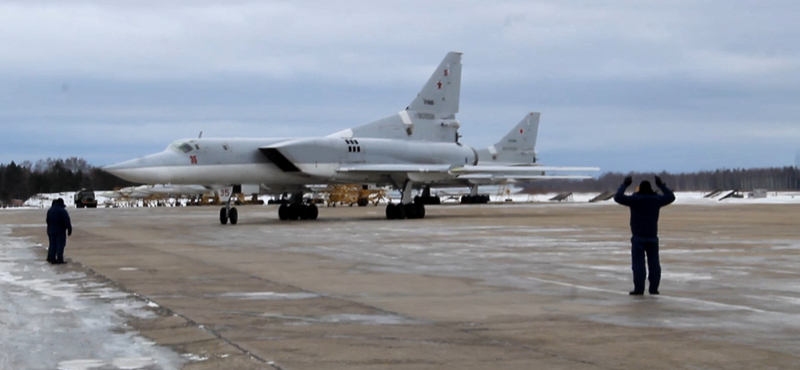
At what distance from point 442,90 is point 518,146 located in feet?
87.3

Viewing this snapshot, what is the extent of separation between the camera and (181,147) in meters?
28.1

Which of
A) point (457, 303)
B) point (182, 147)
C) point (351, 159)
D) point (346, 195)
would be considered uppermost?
point (182, 147)

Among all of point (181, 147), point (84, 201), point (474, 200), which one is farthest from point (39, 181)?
point (181, 147)

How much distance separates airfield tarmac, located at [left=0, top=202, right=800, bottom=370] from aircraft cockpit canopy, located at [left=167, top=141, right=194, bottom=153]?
9.03 meters

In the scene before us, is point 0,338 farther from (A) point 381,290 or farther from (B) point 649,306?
(B) point 649,306

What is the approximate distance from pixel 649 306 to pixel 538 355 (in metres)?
3.02

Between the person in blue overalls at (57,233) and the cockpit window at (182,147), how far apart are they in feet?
40.3

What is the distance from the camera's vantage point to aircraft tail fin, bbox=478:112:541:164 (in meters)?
60.8

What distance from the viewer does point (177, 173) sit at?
2758cm

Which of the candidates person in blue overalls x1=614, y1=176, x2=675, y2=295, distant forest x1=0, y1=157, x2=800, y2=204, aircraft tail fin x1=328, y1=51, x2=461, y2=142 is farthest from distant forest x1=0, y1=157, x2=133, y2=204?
person in blue overalls x1=614, y1=176, x2=675, y2=295

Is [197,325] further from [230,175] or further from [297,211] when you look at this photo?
[297,211]

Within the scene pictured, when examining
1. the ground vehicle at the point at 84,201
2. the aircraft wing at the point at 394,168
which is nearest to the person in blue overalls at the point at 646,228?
the aircraft wing at the point at 394,168

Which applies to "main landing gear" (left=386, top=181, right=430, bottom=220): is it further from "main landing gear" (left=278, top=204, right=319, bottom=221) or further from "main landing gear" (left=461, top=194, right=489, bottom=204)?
"main landing gear" (left=461, top=194, right=489, bottom=204)

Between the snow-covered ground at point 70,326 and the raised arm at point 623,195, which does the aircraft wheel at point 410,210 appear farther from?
the raised arm at point 623,195
